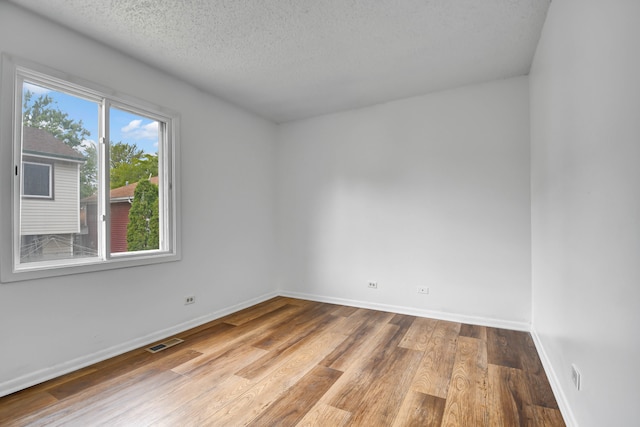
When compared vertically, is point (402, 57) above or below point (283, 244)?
above

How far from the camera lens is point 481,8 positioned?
221cm

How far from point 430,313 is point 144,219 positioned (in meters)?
3.34

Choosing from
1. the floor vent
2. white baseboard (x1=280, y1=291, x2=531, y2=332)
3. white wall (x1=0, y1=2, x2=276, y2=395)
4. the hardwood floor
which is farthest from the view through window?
white baseboard (x1=280, y1=291, x2=531, y2=332)

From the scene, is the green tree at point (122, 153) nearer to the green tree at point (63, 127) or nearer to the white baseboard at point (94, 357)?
the green tree at point (63, 127)

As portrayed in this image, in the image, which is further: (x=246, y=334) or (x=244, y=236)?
(x=244, y=236)

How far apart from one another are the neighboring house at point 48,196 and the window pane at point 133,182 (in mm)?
279

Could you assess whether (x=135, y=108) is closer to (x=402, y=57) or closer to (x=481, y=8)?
(x=402, y=57)

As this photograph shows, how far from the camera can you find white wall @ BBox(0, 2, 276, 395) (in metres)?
2.15

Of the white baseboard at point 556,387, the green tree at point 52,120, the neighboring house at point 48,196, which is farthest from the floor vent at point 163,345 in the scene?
the white baseboard at point 556,387

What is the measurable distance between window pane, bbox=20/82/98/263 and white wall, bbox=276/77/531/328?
8.44ft

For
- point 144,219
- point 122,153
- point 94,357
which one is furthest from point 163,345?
point 122,153

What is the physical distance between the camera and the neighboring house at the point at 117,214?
8.51 ft

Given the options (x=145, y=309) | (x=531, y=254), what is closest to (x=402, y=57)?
(x=531, y=254)

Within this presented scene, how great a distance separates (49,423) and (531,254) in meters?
4.09
